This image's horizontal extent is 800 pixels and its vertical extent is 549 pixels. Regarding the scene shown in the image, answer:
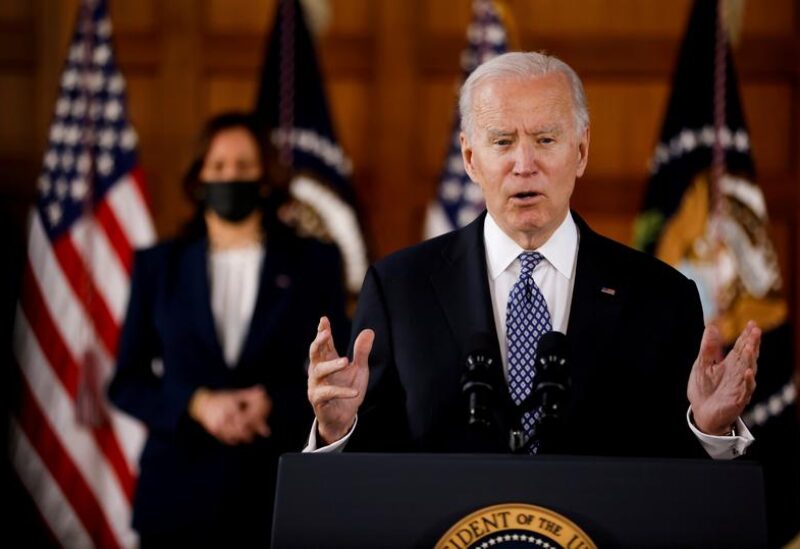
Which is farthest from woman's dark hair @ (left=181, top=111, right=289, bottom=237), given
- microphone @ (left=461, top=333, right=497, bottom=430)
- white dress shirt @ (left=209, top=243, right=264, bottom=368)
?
microphone @ (left=461, top=333, right=497, bottom=430)

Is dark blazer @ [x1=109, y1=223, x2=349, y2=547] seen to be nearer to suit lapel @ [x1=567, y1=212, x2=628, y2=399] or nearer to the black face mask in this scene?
the black face mask

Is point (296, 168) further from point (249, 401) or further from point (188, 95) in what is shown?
point (249, 401)

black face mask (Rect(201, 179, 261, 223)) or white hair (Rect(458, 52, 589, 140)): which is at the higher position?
black face mask (Rect(201, 179, 261, 223))

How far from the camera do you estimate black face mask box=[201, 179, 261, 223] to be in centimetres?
364

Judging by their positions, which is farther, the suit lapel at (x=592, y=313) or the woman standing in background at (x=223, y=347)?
the woman standing in background at (x=223, y=347)

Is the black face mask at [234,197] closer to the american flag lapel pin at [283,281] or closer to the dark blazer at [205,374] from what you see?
the dark blazer at [205,374]

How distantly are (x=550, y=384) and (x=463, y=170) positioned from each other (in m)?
3.21

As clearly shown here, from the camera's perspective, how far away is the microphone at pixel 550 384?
1.68 metres

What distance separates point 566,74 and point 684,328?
0.46 m

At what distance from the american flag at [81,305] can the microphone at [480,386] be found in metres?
3.06

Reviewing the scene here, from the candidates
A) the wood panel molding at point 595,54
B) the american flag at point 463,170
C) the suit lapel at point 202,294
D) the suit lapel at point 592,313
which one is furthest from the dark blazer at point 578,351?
the wood panel molding at point 595,54

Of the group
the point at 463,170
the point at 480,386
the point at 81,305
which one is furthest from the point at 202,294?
the point at 480,386

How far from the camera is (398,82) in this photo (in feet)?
17.4

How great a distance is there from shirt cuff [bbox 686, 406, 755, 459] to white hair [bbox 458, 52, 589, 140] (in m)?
0.51
